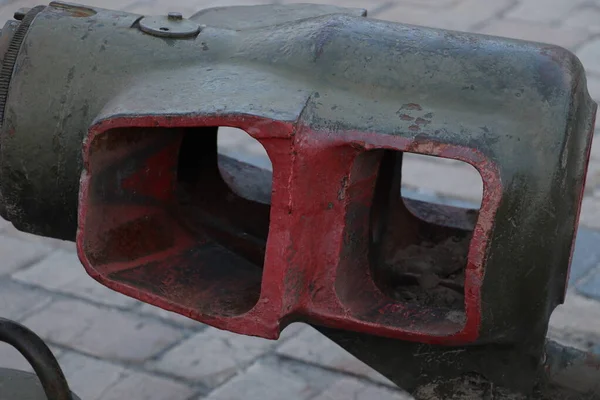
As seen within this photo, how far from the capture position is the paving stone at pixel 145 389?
2.60 meters

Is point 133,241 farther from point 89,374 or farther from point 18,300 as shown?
point 18,300

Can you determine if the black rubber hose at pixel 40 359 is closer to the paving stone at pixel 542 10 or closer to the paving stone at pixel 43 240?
the paving stone at pixel 43 240

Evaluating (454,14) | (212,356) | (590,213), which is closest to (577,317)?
(590,213)

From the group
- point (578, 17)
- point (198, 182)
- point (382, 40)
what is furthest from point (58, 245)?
point (578, 17)

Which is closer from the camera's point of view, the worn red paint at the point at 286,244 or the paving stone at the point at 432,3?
the worn red paint at the point at 286,244

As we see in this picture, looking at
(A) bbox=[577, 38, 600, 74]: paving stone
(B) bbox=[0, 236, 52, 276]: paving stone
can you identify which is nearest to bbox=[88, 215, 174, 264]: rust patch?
(B) bbox=[0, 236, 52, 276]: paving stone

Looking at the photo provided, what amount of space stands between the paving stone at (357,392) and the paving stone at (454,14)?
2464mm

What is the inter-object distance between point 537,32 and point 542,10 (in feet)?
1.11

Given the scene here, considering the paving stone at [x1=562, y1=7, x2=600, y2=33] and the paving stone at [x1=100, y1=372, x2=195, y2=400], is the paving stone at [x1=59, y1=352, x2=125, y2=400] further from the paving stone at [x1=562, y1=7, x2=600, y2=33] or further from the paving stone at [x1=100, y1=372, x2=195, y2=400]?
the paving stone at [x1=562, y1=7, x2=600, y2=33]

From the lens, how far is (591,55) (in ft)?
14.8

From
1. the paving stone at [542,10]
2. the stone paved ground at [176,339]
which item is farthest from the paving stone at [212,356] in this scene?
the paving stone at [542,10]

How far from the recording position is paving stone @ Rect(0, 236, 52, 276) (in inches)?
128

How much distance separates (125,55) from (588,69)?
321 cm

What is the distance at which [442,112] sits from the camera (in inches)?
55.3
